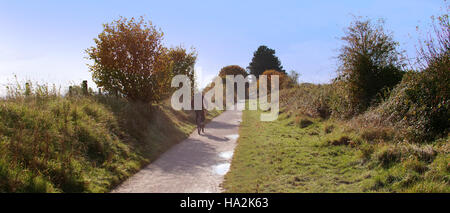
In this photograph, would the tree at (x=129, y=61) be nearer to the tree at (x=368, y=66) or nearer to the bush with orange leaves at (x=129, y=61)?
the bush with orange leaves at (x=129, y=61)

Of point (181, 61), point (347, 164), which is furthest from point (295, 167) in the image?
point (181, 61)

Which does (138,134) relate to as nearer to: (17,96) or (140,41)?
(17,96)

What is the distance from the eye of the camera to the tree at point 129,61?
14.7 metres

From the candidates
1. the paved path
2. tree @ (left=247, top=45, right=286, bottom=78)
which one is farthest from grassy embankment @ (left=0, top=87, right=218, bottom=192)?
tree @ (left=247, top=45, right=286, bottom=78)

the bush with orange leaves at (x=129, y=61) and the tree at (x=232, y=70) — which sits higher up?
the tree at (x=232, y=70)

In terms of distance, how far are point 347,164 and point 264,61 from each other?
61.7 m

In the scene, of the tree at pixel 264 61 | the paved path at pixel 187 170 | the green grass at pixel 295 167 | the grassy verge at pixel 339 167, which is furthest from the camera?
the tree at pixel 264 61

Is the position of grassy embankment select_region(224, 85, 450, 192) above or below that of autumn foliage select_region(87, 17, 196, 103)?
below

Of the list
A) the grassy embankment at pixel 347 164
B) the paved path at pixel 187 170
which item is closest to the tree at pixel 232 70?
the paved path at pixel 187 170

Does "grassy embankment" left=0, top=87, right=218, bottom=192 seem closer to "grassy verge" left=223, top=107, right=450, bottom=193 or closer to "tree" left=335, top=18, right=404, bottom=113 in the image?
"grassy verge" left=223, top=107, right=450, bottom=193

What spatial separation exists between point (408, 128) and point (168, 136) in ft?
29.6

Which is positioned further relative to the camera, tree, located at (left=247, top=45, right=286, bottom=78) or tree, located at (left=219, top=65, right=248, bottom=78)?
tree, located at (left=247, top=45, right=286, bottom=78)

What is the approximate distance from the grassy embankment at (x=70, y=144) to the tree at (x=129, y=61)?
2760 millimetres

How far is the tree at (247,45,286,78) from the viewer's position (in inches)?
2678
